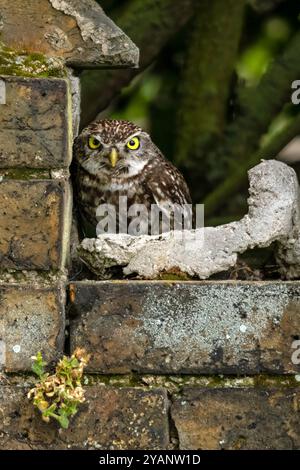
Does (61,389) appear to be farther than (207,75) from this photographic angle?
No

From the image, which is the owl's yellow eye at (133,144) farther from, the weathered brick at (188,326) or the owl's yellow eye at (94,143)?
the weathered brick at (188,326)

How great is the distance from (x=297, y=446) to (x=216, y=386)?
0.85 ft

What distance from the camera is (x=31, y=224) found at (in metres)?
3.00

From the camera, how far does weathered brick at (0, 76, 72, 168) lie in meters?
3.01

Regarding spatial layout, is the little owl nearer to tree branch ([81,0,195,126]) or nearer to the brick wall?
tree branch ([81,0,195,126])

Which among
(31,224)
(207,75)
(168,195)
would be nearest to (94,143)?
(168,195)

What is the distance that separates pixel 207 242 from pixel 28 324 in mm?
538

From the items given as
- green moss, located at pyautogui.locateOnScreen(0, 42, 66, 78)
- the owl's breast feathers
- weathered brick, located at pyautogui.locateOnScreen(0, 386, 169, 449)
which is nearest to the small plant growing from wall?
weathered brick, located at pyautogui.locateOnScreen(0, 386, 169, 449)

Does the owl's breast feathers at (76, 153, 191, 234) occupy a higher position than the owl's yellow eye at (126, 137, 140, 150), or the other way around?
the owl's yellow eye at (126, 137, 140, 150)

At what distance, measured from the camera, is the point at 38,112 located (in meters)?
3.02

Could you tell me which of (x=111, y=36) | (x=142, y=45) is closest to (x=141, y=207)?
(x=142, y=45)

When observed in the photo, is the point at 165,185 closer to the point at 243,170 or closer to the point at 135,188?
the point at 135,188

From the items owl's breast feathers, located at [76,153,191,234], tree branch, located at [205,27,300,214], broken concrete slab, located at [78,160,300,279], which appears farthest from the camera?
tree branch, located at [205,27,300,214]

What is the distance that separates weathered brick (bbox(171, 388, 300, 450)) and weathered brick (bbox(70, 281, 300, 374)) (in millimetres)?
71
